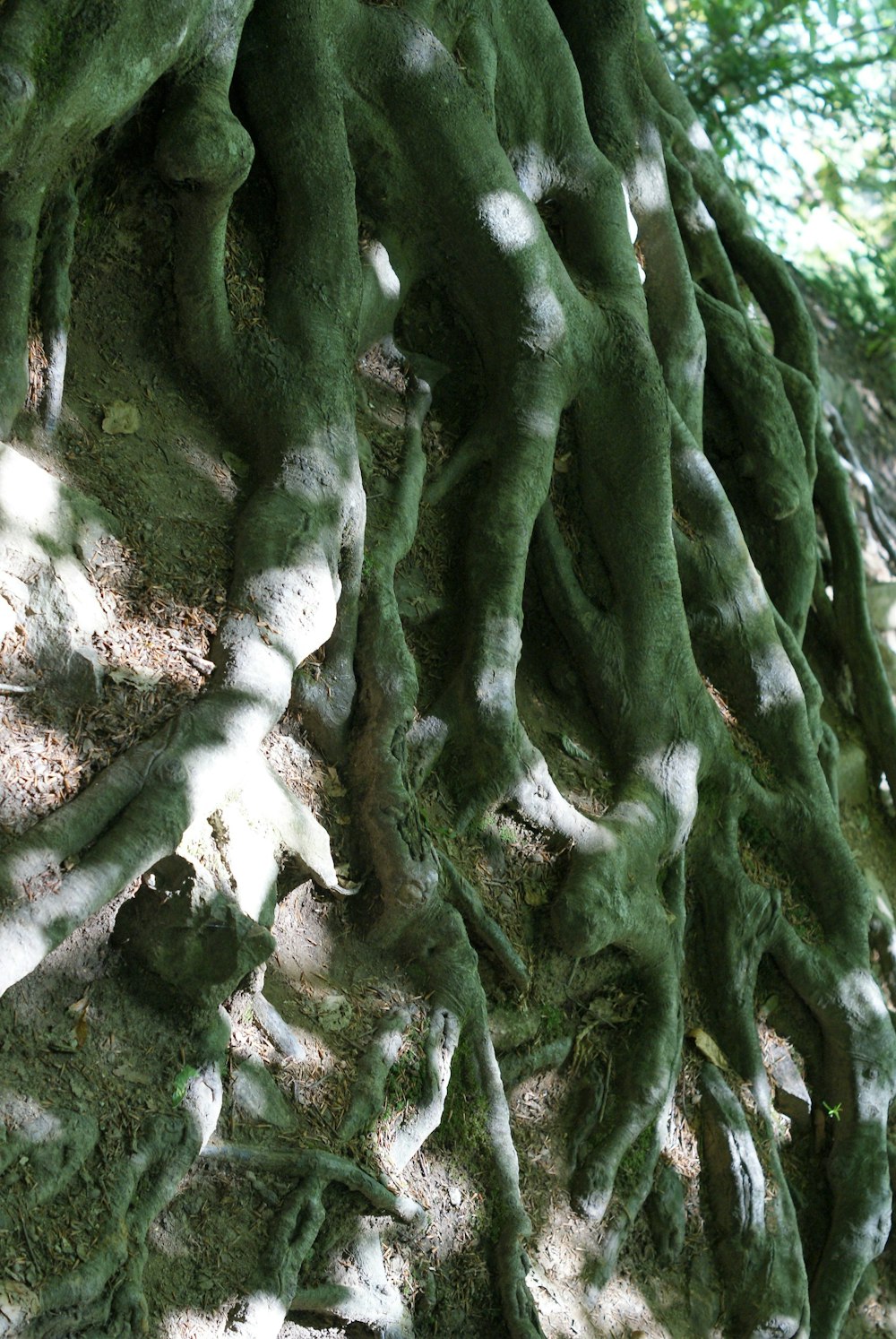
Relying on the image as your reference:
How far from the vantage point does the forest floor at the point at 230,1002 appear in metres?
2.29

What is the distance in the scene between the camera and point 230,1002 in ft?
8.45

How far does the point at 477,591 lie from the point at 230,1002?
1.38m

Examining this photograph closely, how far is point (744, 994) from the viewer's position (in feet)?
12.3

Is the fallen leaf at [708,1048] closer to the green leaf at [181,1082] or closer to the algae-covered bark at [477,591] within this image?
the algae-covered bark at [477,591]

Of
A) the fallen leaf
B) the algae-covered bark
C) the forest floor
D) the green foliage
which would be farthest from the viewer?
the green foliage

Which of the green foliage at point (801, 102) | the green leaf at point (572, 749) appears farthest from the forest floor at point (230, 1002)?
the green foliage at point (801, 102)

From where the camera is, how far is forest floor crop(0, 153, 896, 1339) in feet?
7.50

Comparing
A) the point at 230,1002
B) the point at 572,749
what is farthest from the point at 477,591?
the point at 230,1002

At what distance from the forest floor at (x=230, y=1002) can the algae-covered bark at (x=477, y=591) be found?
0.21 ft

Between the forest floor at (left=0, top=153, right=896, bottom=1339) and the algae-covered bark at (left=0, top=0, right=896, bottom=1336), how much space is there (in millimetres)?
65

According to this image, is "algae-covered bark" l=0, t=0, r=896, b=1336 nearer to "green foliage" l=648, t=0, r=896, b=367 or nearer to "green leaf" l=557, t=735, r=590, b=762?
"green leaf" l=557, t=735, r=590, b=762

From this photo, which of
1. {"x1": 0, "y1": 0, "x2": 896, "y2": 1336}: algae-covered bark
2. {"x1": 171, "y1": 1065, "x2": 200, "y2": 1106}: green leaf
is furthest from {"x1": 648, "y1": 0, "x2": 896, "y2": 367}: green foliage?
{"x1": 171, "y1": 1065, "x2": 200, "y2": 1106}: green leaf

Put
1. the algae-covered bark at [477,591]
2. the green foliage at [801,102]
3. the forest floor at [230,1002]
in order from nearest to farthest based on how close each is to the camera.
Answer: the forest floor at [230,1002], the algae-covered bark at [477,591], the green foliage at [801,102]

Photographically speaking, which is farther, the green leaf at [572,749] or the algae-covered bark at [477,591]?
the green leaf at [572,749]
